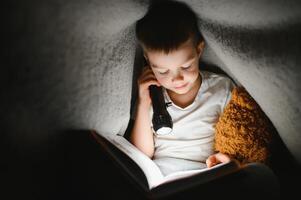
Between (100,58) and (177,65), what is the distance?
22cm

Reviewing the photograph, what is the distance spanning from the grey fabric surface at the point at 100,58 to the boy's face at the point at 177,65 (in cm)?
6

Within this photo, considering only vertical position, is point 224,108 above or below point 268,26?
below

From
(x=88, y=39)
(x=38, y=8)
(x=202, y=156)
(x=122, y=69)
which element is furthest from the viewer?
(x=202, y=156)

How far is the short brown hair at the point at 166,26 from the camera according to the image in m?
0.85

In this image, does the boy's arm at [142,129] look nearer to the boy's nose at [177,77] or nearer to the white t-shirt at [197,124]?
the white t-shirt at [197,124]

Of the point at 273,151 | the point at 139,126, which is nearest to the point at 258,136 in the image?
the point at 273,151

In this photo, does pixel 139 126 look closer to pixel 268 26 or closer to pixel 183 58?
pixel 183 58

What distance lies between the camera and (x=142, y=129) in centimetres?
110

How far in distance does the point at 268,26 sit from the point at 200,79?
0.42m

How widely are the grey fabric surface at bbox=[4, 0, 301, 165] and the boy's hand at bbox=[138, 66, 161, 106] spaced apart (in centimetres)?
13

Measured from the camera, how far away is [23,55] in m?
0.66

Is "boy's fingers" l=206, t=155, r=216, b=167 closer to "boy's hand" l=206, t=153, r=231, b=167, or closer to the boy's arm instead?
"boy's hand" l=206, t=153, r=231, b=167

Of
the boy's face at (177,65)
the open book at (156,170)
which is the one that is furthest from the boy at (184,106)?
the open book at (156,170)

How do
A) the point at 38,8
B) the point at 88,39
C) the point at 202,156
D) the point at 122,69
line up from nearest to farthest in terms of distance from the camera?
the point at 38,8
the point at 88,39
the point at 122,69
the point at 202,156
